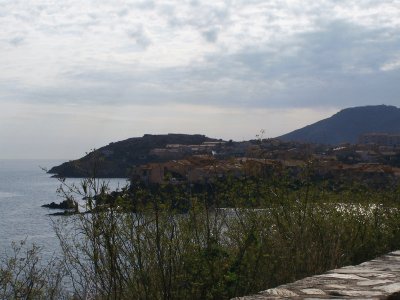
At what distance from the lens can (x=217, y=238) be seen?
6391 mm

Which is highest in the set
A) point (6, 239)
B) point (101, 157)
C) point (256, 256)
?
point (101, 157)

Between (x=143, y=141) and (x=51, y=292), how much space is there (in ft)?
189

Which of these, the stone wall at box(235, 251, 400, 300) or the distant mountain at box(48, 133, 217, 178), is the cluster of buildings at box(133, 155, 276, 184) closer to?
the stone wall at box(235, 251, 400, 300)

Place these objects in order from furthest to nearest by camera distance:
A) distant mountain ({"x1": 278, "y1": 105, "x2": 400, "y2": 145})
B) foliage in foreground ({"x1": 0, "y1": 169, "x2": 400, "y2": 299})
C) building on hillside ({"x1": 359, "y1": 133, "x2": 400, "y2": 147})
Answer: distant mountain ({"x1": 278, "y1": 105, "x2": 400, "y2": 145}), building on hillside ({"x1": 359, "y1": 133, "x2": 400, "y2": 147}), foliage in foreground ({"x1": 0, "y1": 169, "x2": 400, "y2": 299})

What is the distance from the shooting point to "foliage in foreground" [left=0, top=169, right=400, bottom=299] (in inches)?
211

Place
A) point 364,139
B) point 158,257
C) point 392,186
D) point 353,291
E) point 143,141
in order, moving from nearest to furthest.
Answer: point 353,291, point 158,257, point 392,186, point 143,141, point 364,139

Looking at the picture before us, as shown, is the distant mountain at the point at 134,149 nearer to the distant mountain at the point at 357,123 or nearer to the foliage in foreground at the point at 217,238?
the distant mountain at the point at 357,123

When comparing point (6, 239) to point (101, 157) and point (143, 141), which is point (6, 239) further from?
point (143, 141)

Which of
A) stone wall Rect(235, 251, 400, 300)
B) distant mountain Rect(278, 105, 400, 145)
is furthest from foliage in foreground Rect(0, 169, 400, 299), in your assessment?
distant mountain Rect(278, 105, 400, 145)

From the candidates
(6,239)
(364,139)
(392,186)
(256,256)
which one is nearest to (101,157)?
(256,256)

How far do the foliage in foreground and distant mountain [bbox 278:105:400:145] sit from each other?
87.3 meters

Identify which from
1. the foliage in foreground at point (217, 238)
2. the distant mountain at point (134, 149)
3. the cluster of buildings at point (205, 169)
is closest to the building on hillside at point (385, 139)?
the distant mountain at point (134, 149)

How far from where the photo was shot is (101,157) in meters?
5.63

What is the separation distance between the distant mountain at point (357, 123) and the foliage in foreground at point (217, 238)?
287 ft
